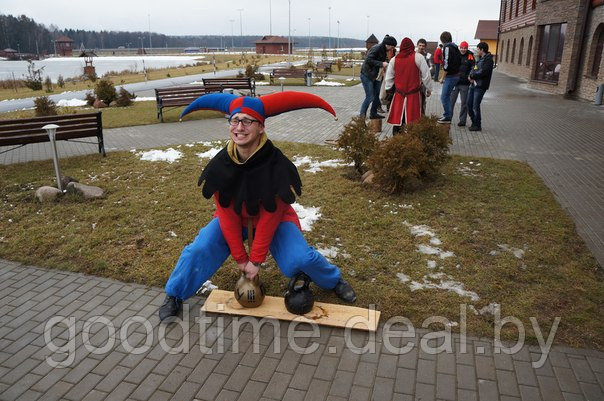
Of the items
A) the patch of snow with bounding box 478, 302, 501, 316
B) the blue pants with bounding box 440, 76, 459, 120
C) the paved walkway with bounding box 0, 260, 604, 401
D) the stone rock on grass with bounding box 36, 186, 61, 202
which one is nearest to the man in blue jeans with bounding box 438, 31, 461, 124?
the blue pants with bounding box 440, 76, 459, 120

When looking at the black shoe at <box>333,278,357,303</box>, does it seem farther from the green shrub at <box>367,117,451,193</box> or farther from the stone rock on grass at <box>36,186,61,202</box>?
the stone rock on grass at <box>36,186,61,202</box>

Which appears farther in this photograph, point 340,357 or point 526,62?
point 526,62

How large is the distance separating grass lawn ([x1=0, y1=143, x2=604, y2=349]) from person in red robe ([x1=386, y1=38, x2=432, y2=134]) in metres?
1.41

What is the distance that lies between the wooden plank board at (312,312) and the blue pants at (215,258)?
256 millimetres

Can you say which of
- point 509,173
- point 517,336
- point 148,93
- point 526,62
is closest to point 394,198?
point 509,173

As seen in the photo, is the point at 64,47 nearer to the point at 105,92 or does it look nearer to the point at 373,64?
the point at 105,92

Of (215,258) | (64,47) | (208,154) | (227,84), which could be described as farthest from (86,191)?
(64,47)

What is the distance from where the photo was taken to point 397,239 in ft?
17.4

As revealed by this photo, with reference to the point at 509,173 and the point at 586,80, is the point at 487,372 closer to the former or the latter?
the point at 509,173

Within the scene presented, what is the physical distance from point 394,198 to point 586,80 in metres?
15.5

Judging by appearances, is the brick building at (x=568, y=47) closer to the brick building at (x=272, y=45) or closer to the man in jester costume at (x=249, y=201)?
the man in jester costume at (x=249, y=201)

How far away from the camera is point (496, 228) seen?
18.2ft

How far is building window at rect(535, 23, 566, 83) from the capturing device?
20.6m

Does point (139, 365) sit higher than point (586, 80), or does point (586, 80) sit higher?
point (586, 80)
